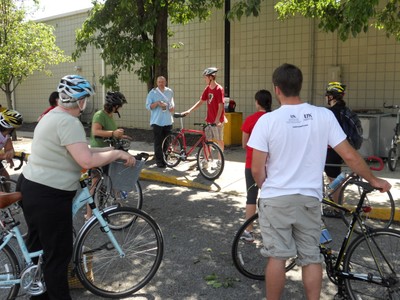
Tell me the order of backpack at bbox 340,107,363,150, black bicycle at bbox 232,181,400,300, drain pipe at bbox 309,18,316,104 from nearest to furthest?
black bicycle at bbox 232,181,400,300
backpack at bbox 340,107,363,150
drain pipe at bbox 309,18,316,104

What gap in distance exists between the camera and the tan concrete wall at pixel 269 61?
34.1ft

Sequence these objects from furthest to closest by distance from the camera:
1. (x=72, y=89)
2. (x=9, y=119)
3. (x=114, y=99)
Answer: (x=114, y=99)
(x=9, y=119)
(x=72, y=89)

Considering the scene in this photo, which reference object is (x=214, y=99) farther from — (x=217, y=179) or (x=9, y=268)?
(x=9, y=268)

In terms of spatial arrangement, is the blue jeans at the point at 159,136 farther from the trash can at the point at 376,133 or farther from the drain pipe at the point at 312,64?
the drain pipe at the point at 312,64

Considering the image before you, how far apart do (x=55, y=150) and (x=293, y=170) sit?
1685 mm

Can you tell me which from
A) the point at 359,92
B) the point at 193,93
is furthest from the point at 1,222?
the point at 193,93

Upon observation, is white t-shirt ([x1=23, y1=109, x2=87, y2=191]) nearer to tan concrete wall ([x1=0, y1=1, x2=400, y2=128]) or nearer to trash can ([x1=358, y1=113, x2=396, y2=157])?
trash can ([x1=358, y1=113, x2=396, y2=157])

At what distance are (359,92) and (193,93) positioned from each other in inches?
209

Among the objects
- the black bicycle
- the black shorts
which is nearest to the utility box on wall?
the black shorts

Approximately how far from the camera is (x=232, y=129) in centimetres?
1145

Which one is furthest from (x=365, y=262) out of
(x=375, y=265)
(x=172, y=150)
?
(x=172, y=150)

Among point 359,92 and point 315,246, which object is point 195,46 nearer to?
point 359,92

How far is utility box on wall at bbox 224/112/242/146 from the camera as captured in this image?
450 inches

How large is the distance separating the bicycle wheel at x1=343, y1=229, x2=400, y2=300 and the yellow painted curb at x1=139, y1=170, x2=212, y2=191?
4.41 metres
